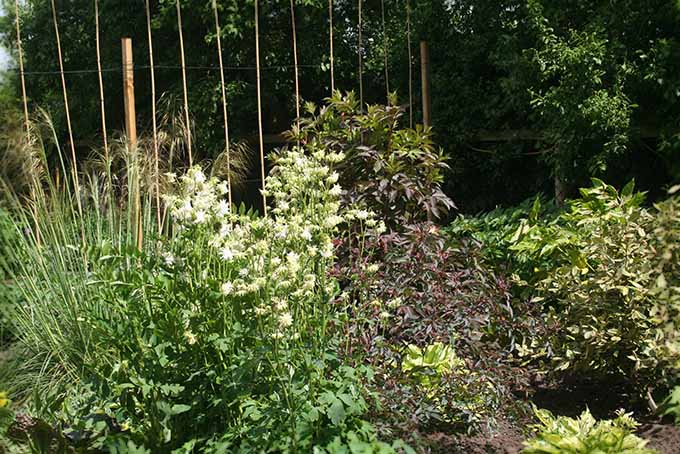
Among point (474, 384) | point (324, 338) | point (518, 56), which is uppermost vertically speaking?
point (518, 56)

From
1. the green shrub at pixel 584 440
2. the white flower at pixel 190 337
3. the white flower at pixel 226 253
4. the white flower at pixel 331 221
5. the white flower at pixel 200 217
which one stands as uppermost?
the white flower at pixel 200 217

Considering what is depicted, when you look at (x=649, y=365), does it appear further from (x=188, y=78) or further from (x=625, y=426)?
(x=188, y=78)

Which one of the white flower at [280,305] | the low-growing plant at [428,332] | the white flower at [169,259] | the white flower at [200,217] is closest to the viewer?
the white flower at [280,305]

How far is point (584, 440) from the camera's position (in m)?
2.56

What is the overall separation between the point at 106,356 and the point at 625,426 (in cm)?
212

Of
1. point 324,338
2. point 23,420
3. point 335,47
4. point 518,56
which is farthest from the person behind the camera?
point 335,47

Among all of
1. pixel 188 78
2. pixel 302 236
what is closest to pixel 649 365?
pixel 302 236

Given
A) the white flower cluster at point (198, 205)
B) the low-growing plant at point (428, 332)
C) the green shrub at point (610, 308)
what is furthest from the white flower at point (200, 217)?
the green shrub at point (610, 308)

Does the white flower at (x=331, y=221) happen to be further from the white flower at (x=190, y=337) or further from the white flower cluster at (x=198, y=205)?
the white flower at (x=190, y=337)

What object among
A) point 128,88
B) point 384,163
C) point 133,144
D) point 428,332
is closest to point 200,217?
point 428,332

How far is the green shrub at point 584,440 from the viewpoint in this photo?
252 cm

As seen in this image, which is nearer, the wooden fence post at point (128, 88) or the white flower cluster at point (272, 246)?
the white flower cluster at point (272, 246)

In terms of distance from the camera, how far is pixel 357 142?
3.94 meters

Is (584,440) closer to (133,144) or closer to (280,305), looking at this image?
(280,305)
